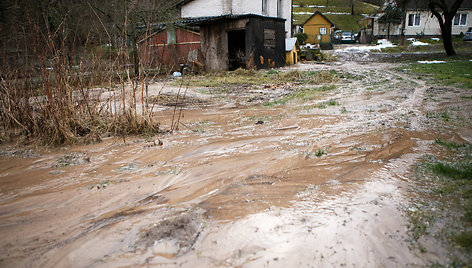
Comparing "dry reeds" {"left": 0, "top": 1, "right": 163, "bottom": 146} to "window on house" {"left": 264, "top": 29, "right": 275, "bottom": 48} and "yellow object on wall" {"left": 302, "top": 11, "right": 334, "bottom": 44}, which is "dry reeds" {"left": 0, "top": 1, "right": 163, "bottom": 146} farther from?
"yellow object on wall" {"left": 302, "top": 11, "right": 334, "bottom": 44}

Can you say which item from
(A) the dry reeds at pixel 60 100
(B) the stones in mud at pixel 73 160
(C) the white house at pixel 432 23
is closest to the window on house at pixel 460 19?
(C) the white house at pixel 432 23

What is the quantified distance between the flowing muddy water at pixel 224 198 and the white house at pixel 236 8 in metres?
20.5

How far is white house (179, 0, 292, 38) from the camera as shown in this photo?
23.8 m

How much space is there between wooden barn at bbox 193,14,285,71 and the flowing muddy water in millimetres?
12280

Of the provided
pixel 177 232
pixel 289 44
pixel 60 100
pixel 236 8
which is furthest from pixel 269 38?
pixel 177 232

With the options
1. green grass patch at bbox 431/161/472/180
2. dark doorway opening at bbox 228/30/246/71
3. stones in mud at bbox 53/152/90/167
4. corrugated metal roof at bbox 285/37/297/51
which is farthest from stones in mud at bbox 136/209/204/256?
corrugated metal roof at bbox 285/37/297/51

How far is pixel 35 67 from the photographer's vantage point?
5.41 meters

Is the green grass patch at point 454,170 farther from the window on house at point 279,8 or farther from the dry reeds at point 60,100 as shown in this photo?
the window on house at point 279,8

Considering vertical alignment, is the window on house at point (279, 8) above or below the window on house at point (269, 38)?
above

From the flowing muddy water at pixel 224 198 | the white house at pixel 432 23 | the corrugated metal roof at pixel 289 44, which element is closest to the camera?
the flowing muddy water at pixel 224 198

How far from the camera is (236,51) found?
18.0 meters

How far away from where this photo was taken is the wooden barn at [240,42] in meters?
16.8

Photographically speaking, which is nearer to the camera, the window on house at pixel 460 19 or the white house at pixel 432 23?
the white house at pixel 432 23

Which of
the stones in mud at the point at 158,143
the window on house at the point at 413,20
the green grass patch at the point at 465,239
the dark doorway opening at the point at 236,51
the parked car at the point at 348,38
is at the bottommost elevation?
the green grass patch at the point at 465,239
